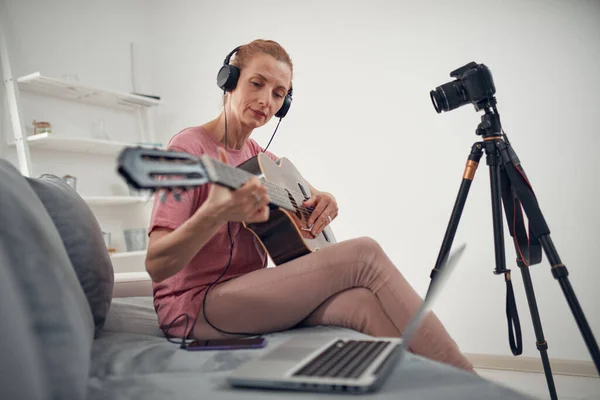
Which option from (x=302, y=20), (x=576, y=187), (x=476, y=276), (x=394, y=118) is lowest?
(x=476, y=276)

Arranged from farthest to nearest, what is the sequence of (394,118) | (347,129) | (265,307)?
(347,129)
(394,118)
(265,307)

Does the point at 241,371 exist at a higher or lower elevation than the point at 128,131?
lower

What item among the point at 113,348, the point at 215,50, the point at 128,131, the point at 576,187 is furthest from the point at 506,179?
the point at 128,131

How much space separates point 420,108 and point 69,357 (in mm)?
2171

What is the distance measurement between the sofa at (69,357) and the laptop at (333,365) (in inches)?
0.5

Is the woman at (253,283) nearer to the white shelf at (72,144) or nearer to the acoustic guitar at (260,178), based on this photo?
the acoustic guitar at (260,178)

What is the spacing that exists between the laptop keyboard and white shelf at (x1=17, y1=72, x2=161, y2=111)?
2.52 m

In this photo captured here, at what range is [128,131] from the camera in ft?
11.5

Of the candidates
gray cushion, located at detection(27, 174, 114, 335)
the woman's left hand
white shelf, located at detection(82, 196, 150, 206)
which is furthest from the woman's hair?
white shelf, located at detection(82, 196, 150, 206)

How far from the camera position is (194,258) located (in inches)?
48.5

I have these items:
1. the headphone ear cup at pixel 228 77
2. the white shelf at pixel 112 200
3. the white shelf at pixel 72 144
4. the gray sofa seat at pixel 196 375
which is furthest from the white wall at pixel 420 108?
the gray sofa seat at pixel 196 375

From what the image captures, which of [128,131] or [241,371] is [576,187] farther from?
[128,131]

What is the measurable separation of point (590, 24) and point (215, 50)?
2.24m

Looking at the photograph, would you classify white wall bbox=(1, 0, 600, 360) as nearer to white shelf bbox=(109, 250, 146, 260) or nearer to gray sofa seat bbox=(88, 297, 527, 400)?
white shelf bbox=(109, 250, 146, 260)
